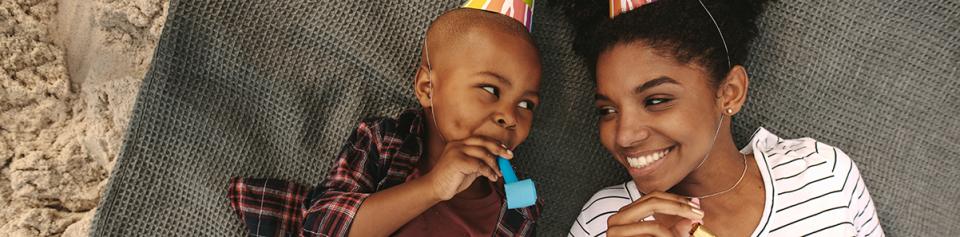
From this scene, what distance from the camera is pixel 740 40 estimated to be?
121 centimetres

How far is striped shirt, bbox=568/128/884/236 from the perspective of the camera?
1177mm

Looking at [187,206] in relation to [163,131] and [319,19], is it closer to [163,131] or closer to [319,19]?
[163,131]

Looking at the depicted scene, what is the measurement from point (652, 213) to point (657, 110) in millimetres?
174

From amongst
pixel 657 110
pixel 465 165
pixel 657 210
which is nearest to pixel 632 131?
pixel 657 110

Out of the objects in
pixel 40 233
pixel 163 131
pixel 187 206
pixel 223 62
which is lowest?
pixel 40 233

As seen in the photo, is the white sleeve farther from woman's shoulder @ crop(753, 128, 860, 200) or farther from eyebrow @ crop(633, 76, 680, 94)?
eyebrow @ crop(633, 76, 680, 94)

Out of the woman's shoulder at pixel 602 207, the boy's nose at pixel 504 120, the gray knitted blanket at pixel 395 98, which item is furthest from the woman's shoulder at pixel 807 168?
the boy's nose at pixel 504 120

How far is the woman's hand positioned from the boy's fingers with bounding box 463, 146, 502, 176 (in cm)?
19

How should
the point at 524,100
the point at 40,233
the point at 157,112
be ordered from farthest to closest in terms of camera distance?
the point at 40,233 < the point at 157,112 < the point at 524,100

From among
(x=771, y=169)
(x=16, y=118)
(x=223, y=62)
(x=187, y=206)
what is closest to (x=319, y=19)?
(x=223, y=62)

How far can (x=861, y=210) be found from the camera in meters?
1.25

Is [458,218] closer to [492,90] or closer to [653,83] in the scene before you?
[492,90]

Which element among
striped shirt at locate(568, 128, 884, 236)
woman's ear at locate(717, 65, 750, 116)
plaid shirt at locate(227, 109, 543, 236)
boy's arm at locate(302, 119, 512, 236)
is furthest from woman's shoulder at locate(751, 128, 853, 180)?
boy's arm at locate(302, 119, 512, 236)

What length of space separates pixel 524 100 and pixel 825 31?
0.63 metres
